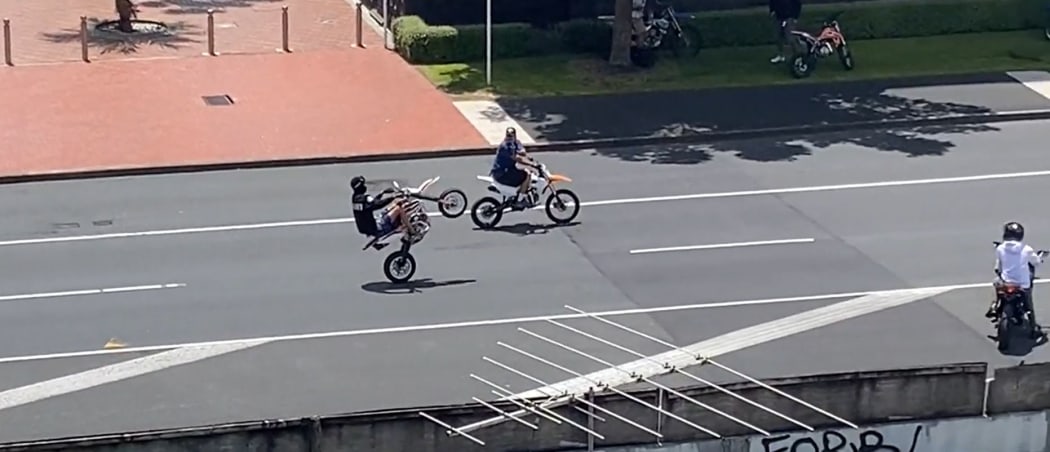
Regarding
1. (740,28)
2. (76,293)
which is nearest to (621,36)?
(740,28)

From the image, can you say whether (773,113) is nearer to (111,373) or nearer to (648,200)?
(648,200)

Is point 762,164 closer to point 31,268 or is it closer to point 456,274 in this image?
point 456,274

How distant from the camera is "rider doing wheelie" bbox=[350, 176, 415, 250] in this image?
25.2m

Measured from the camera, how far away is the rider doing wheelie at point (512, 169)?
2762 cm

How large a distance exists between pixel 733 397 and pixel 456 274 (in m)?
8.31

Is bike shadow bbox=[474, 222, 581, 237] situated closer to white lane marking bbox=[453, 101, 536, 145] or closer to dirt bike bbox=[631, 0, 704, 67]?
white lane marking bbox=[453, 101, 536, 145]

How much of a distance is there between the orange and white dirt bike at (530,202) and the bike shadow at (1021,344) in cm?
742

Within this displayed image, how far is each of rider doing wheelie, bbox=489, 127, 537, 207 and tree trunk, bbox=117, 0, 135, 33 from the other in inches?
620

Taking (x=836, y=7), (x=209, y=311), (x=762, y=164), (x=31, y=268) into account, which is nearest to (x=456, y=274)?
(x=209, y=311)

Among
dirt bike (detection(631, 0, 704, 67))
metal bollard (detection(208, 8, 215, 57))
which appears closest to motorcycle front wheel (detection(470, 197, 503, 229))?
dirt bike (detection(631, 0, 704, 67))

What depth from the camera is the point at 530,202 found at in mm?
27781

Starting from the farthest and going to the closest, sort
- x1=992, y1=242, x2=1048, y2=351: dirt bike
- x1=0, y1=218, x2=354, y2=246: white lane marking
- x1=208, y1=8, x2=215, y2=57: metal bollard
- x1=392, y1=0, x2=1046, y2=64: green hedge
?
x1=208, y1=8, x2=215, y2=57: metal bollard, x1=392, y1=0, x2=1046, y2=64: green hedge, x1=0, y1=218, x2=354, y2=246: white lane marking, x1=992, y1=242, x2=1048, y2=351: dirt bike

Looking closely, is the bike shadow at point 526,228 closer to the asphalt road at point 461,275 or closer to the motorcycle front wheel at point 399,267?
the asphalt road at point 461,275

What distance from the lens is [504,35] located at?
1522 inches
